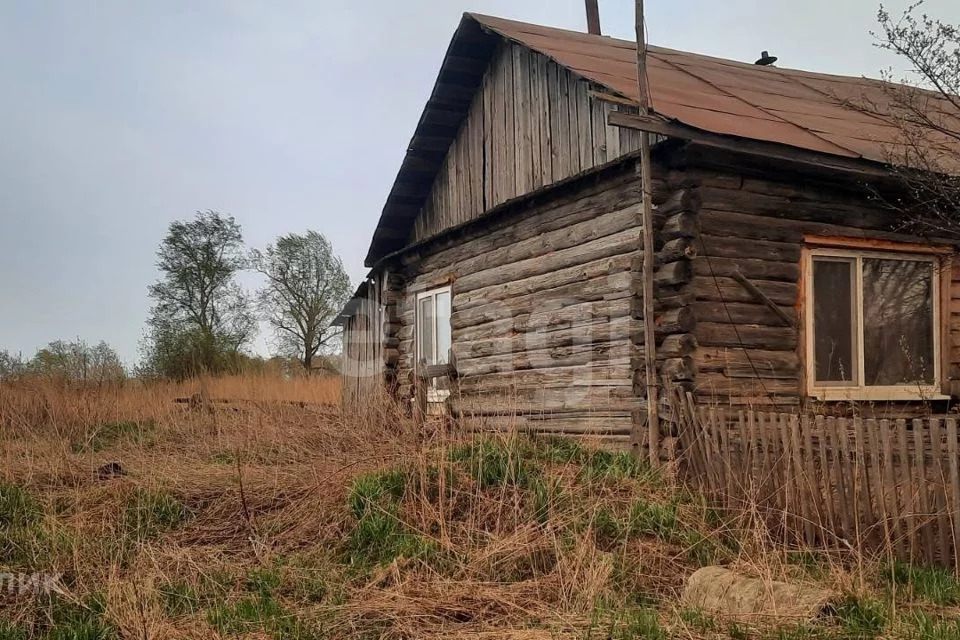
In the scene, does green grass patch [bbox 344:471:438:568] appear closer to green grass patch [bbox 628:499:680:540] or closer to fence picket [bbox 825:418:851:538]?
green grass patch [bbox 628:499:680:540]

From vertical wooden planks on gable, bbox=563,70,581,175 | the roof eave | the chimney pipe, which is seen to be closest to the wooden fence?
vertical wooden planks on gable, bbox=563,70,581,175

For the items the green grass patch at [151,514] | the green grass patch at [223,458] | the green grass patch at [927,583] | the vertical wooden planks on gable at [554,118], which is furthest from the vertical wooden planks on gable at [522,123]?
the green grass patch at [927,583]

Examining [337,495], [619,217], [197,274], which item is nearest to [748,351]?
[619,217]

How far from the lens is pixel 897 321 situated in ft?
27.2

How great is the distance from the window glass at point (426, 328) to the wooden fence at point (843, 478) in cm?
648

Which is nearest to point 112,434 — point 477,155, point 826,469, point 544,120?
point 477,155

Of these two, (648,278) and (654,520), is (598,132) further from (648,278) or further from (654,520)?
(654,520)

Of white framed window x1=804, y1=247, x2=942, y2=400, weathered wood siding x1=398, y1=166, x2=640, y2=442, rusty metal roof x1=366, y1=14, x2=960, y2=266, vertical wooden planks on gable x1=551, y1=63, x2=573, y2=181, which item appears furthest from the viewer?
vertical wooden planks on gable x1=551, y1=63, x2=573, y2=181

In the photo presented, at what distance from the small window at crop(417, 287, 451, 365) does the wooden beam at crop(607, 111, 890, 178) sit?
5.52m

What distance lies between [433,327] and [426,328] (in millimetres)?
266

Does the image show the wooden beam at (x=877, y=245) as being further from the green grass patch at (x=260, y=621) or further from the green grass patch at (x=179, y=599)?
the green grass patch at (x=179, y=599)

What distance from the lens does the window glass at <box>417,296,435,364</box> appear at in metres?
12.7

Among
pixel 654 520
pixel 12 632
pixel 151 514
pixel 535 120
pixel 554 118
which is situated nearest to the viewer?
pixel 12 632

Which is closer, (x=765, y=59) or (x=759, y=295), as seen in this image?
(x=759, y=295)
